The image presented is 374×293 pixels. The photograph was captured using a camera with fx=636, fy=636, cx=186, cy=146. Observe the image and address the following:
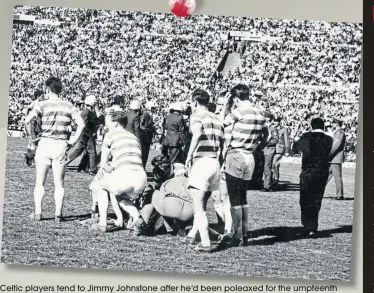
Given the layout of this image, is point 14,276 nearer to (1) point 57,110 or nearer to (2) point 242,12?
(1) point 57,110

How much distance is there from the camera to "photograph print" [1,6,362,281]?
3314 millimetres

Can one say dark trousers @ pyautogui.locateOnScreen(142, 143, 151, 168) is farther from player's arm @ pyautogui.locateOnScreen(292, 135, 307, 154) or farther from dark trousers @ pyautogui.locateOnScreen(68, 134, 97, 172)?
player's arm @ pyautogui.locateOnScreen(292, 135, 307, 154)

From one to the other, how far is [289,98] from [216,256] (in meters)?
0.91

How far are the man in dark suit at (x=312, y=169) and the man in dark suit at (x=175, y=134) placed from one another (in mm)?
599

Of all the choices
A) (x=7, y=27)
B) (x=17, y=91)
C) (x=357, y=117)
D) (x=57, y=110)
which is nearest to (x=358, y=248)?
(x=357, y=117)

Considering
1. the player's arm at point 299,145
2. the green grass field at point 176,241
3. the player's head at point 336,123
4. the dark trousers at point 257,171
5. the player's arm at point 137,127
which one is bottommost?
the green grass field at point 176,241

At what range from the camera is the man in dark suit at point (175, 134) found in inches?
131

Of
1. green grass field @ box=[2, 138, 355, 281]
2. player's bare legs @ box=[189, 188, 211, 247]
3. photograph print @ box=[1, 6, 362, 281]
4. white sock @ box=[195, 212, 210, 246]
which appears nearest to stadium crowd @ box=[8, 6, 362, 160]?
photograph print @ box=[1, 6, 362, 281]

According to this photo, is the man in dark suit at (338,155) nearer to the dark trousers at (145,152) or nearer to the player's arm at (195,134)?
the player's arm at (195,134)

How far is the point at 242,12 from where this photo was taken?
3346 mm

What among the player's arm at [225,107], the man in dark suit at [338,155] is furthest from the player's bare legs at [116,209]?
the man in dark suit at [338,155]

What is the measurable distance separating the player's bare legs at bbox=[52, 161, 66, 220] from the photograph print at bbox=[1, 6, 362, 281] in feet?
0.04

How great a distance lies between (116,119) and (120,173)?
0.29m

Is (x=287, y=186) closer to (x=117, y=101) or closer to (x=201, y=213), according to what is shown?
(x=201, y=213)
